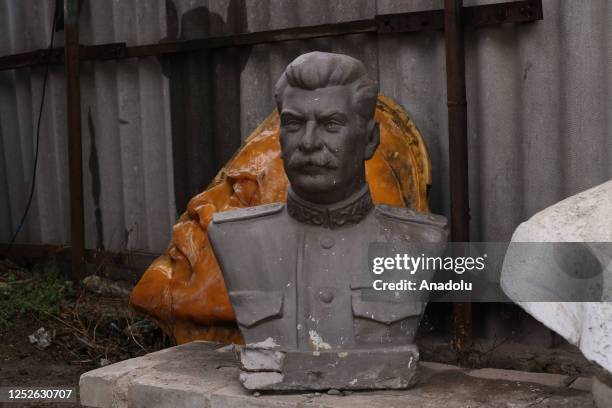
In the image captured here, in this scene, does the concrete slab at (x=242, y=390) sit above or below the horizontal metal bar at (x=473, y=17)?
below

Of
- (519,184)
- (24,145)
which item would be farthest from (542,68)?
(24,145)

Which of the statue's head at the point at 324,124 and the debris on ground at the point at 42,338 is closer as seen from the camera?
the statue's head at the point at 324,124

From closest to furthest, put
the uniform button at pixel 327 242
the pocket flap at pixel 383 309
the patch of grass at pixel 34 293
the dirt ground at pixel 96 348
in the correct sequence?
the pocket flap at pixel 383 309, the uniform button at pixel 327 242, the dirt ground at pixel 96 348, the patch of grass at pixel 34 293

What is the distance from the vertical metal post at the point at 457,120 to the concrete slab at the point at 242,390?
2.77ft

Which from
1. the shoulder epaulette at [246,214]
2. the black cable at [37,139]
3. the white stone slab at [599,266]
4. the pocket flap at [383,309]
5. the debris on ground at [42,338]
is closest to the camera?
the white stone slab at [599,266]

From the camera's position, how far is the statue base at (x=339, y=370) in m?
3.60

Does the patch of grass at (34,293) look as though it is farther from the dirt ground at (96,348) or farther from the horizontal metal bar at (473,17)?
the horizontal metal bar at (473,17)

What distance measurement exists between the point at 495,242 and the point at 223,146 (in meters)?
1.91

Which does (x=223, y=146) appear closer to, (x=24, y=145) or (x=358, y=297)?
(x=24, y=145)

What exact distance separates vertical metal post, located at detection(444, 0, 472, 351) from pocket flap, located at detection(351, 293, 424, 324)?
3.36ft

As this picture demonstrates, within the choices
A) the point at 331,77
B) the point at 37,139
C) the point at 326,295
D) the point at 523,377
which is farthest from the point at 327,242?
the point at 37,139

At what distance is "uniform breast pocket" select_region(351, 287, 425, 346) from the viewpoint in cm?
365

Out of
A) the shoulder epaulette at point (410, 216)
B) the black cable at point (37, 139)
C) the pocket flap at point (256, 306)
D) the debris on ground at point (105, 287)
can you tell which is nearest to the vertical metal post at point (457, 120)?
the shoulder epaulette at point (410, 216)

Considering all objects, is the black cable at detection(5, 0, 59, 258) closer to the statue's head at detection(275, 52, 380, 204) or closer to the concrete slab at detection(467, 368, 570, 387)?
the statue's head at detection(275, 52, 380, 204)
